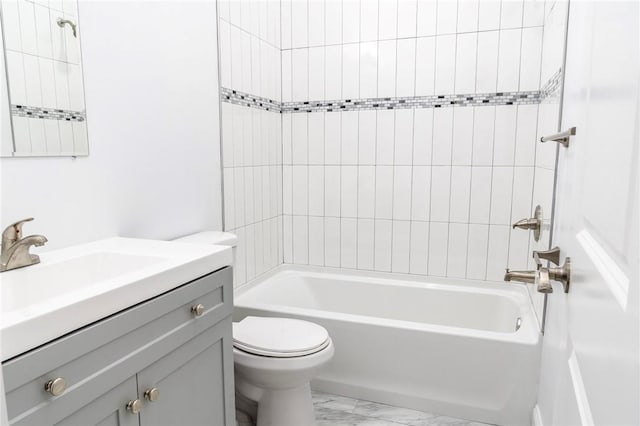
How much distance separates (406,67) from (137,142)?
167 centimetres

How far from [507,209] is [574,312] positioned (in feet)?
6.20

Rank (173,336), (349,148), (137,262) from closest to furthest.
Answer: (173,336)
(137,262)
(349,148)

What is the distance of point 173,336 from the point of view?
47.1 inches

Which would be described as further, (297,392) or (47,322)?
(297,392)

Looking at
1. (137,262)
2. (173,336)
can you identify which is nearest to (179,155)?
(137,262)

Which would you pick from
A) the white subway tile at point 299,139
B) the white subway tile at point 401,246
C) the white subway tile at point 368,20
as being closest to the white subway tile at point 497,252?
the white subway tile at point 401,246

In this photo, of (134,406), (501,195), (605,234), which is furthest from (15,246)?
(501,195)

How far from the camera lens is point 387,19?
2.64m

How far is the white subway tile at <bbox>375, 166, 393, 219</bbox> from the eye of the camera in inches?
109

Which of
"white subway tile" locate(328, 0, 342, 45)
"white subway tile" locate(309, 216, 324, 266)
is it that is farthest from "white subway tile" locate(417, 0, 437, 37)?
"white subway tile" locate(309, 216, 324, 266)

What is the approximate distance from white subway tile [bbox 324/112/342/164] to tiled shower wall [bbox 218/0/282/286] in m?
0.33

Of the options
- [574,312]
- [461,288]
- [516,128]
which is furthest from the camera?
[461,288]

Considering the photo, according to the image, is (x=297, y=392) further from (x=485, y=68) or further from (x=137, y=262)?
(x=485, y=68)

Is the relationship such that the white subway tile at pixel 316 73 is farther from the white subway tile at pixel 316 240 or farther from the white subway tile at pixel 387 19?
the white subway tile at pixel 316 240
